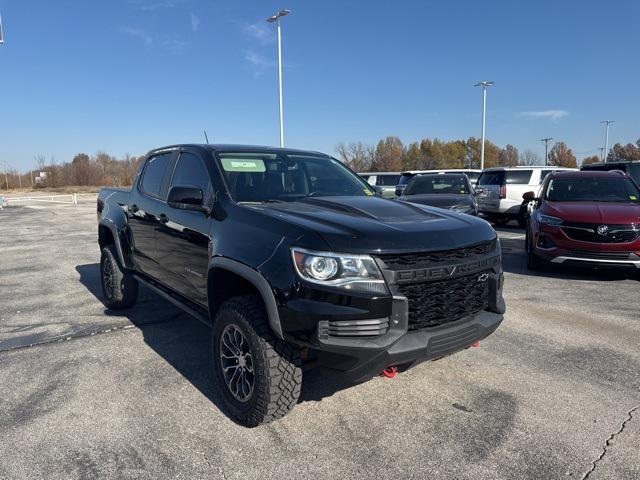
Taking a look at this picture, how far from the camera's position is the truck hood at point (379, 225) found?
270 centimetres

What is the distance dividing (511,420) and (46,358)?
3.83m

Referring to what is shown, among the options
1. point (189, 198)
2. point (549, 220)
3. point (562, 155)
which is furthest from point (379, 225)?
point (562, 155)

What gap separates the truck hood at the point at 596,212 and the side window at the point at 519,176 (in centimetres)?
756

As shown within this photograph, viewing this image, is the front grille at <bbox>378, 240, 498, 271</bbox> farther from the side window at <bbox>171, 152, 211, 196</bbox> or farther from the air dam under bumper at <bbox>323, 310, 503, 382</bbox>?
the side window at <bbox>171, 152, 211, 196</bbox>

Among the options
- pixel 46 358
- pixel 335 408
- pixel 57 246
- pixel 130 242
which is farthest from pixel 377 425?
pixel 57 246

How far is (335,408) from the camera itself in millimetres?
3318

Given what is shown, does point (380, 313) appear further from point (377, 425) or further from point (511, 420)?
point (511, 420)

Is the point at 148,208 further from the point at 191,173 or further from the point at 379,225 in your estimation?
the point at 379,225

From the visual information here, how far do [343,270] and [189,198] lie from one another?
145 cm

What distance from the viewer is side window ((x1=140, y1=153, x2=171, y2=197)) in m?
4.69

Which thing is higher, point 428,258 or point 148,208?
point 148,208

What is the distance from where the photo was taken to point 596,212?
276 inches

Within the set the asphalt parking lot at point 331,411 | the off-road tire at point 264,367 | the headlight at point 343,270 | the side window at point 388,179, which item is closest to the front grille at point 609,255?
the asphalt parking lot at point 331,411

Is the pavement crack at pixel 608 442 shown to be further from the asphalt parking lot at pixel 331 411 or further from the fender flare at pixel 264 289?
the fender flare at pixel 264 289
